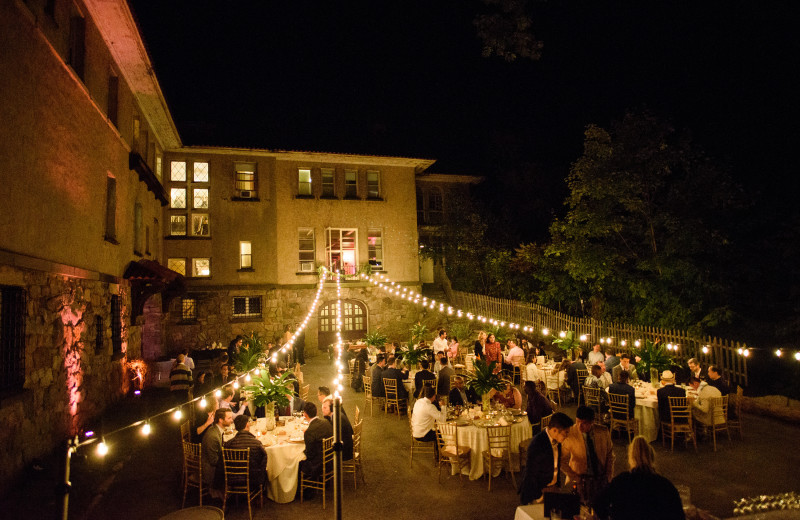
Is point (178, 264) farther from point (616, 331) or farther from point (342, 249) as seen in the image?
point (616, 331)

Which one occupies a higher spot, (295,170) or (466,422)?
(295,170)

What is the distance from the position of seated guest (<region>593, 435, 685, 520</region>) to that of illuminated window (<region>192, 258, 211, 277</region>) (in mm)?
18786

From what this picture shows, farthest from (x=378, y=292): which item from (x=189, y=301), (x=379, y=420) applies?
(x=379, y=420)

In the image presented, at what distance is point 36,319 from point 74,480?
252 cm

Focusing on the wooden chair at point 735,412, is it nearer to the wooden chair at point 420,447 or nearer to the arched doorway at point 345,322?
the wooden chair at point 420,447

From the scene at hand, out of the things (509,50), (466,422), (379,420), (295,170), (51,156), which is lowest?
(379,420)

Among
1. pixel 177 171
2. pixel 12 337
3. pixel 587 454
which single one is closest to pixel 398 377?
pixel 587 454

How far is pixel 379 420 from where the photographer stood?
426 inches

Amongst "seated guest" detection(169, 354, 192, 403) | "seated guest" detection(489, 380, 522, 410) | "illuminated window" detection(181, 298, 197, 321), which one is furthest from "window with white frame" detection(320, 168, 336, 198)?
"seated guest" detection(489, 380, 522, 410)

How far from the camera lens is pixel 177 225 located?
774 inches

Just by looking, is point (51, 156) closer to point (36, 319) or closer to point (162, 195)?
point (36, 319)

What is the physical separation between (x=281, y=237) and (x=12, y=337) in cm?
1428

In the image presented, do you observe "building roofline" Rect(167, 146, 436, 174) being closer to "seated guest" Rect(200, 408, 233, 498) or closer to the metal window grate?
the metal window grate

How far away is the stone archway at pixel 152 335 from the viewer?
17.3 metres
